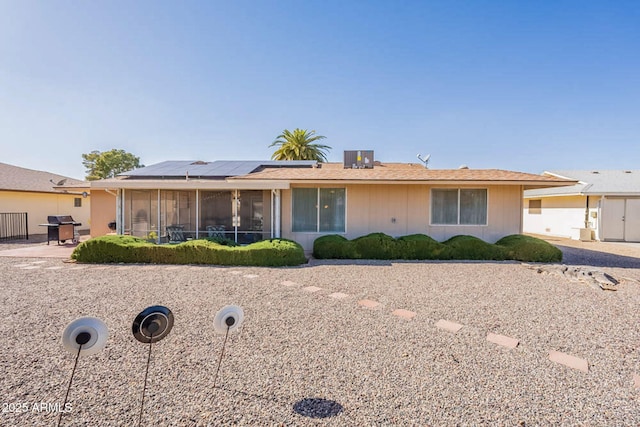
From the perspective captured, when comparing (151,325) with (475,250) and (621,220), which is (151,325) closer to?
(475,250)

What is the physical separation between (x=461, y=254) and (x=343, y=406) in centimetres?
811

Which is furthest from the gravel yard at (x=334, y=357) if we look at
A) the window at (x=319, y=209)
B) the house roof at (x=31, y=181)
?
the house roof at (x=31, y=181)

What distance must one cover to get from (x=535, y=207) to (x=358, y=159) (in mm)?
14047

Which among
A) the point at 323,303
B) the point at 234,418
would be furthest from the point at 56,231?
the point at 234,418

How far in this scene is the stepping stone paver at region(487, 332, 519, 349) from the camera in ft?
11.7

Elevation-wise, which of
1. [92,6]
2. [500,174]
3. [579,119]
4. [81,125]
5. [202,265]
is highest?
[92,6]

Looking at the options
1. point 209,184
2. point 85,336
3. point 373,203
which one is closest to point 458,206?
point 373,203

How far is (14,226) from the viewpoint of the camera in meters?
14.7

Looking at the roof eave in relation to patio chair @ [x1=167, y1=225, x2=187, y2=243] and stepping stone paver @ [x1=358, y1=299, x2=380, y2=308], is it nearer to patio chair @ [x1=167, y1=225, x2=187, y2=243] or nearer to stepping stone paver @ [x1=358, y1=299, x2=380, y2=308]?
patio chair @ [x1=167, y1=225, x2=187, y2=243]

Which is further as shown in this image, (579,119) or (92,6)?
(579,119)

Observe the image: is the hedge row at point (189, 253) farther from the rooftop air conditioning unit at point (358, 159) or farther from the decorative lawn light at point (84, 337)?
the decorative lawn light at point (84, 337)

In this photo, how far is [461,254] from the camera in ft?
30.5

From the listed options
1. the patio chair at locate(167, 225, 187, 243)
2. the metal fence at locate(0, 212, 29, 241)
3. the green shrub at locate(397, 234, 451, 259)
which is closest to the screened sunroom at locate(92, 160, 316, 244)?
the patio chair at locate(167, 225, 187, 243)

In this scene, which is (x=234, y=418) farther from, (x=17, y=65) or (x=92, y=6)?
(x=17, y=65)
